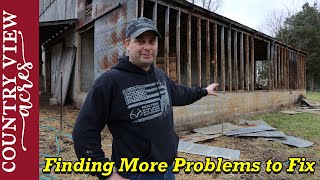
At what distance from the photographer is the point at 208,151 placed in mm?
5789

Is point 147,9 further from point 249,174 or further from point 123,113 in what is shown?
point 123,113

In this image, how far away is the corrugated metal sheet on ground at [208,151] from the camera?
220 inches

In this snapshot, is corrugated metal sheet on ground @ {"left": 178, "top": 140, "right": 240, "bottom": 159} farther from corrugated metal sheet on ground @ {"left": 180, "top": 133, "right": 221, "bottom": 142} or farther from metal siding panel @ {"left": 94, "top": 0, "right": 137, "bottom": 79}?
metal siding panel @ {"left": 94, "top": 0, "right": 137, "bottom": 79}

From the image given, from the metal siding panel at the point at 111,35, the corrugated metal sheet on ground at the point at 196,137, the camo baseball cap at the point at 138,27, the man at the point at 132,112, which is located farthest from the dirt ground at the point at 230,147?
the camo baseball cap at the point at 138,27

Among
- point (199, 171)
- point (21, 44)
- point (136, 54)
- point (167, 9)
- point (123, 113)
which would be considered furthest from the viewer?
point (167, 9)

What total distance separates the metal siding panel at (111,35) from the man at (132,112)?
16.7 ft

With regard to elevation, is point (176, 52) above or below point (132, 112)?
above

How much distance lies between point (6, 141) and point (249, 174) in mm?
3812

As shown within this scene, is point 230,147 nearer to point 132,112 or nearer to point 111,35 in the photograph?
point 111,35

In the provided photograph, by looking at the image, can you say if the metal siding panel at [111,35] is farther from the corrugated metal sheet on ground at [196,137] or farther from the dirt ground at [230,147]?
the corrugated metal sheet on ground at [196,137]

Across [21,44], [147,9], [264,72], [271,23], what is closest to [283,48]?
[147,9]

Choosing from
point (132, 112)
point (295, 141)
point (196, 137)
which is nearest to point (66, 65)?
point (196, 137)

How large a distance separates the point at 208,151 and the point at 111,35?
4291 millimetres

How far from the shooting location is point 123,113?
5.93ft
